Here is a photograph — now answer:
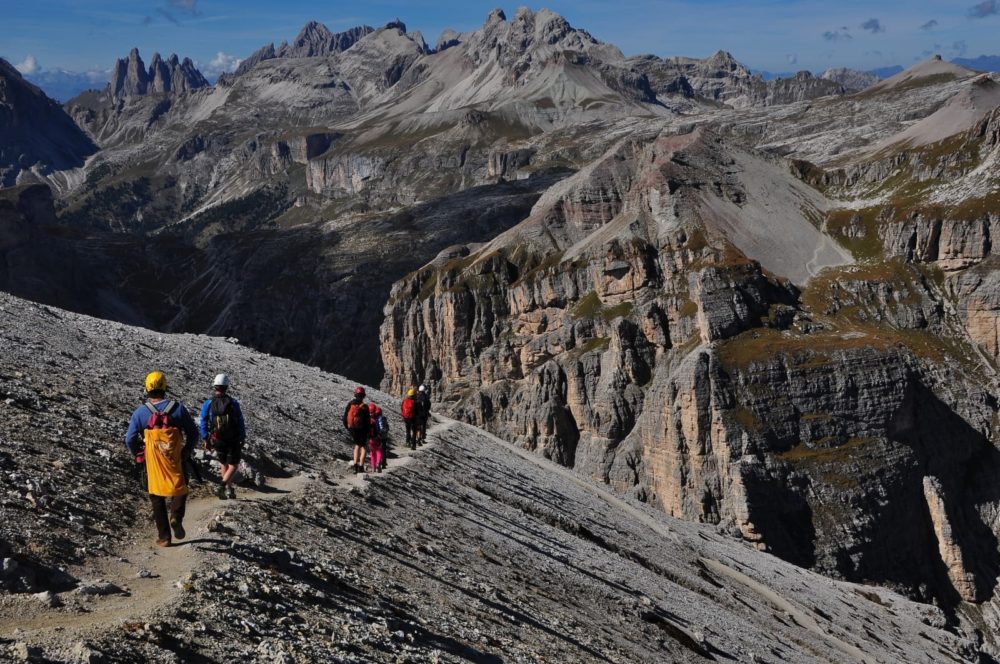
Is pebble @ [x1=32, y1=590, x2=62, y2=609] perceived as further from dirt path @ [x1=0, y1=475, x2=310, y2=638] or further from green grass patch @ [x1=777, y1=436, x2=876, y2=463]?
green grass patch @ [x1=777, y1=436, x2=876, y2=463]

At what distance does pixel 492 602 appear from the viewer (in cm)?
2928

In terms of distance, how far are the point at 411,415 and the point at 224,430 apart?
2386cm

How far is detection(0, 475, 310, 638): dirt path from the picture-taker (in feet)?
56.6

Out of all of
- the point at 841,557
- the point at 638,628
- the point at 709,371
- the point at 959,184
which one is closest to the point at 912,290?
the point at 959,184

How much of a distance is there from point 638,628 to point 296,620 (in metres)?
18.8

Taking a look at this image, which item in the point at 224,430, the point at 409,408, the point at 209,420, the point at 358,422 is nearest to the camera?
the point at 224,430

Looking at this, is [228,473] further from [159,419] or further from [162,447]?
[159,419]

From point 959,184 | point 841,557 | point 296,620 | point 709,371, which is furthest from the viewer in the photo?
point 959,184

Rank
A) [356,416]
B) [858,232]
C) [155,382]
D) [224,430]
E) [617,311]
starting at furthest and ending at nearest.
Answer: [858,232]
[617,311]
[356,416]
[224,430]
[155,382]

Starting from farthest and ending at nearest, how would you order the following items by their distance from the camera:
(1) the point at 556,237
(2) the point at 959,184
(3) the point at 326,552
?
(1) the point at 556,237 < (2) the point at 959,184 < (3) the point at 326,552

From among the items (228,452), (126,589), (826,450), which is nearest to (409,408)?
(228,452)

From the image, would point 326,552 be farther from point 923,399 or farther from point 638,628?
point 923,399

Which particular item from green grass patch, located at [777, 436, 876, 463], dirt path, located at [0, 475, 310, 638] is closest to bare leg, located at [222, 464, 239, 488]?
→ dirt path, located at [0, 475, 310, 638]

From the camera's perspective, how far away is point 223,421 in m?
28.2
